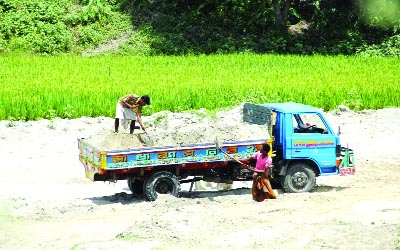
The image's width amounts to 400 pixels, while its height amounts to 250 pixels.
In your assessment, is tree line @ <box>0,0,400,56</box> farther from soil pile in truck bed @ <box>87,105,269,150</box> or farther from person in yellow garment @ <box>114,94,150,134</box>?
soil pile in truck bed @ <box>87,105,269,150</box>

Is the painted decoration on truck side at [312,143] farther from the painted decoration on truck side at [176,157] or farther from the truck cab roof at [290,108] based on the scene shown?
the painted decoration on truck side at [176,157]

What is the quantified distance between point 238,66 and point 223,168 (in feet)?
60.4

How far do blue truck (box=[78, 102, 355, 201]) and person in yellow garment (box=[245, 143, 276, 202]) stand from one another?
0.65 metres

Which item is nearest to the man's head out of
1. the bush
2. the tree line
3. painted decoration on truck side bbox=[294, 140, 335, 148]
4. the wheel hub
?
painted decoration on truck side bbox=[294, 140, 335, 148]

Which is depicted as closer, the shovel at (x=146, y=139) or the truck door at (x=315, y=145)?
the shovel at (x=146, y=139)

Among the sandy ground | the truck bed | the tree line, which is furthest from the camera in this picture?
the tree line

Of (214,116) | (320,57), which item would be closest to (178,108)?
(214,116)

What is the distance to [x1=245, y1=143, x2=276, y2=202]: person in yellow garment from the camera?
17.0 metres

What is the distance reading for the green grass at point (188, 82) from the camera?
85.5ft

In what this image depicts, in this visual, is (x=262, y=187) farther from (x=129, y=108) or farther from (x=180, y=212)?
(x=129, y=108)

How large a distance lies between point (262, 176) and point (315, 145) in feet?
5.99

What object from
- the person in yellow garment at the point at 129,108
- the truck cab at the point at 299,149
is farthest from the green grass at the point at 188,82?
the truck cab at the point at 299,149

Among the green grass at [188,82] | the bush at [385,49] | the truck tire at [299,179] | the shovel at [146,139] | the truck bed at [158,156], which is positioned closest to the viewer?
the truck bed at [158,156]

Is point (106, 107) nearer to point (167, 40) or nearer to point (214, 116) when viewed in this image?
point (214, 116)
